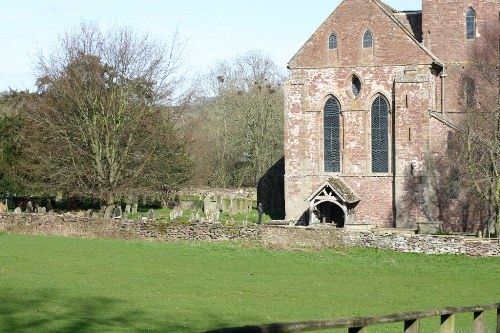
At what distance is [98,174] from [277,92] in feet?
146

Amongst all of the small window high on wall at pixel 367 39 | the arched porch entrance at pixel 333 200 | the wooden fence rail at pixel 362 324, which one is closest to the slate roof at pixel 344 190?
the arched porch entrance at pixel 333 200

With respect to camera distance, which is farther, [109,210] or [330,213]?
[330,213]

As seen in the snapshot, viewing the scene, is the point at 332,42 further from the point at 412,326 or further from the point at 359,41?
the point at 412,326

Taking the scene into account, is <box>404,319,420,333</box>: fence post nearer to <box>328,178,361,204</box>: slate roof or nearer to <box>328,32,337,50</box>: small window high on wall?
<box>328,178,361,204</box>: slate roof

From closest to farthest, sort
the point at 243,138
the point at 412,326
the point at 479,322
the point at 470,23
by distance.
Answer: the point at 412,326
the point at 479,322
the point at 470,23
the point at 243,138

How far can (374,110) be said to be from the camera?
167ft

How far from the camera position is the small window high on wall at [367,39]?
5069 centimetres

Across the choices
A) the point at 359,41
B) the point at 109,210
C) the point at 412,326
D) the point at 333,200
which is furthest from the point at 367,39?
the point at 412,326

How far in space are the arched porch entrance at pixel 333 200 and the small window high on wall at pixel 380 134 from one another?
2.21 meters

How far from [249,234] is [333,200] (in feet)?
35.9

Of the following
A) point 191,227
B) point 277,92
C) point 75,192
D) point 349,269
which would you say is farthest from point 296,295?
point 277,92

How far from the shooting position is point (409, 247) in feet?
124

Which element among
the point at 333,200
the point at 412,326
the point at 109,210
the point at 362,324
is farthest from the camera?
the point at 109,210

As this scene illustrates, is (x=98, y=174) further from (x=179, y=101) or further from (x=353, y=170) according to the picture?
(x=353, y=170)
